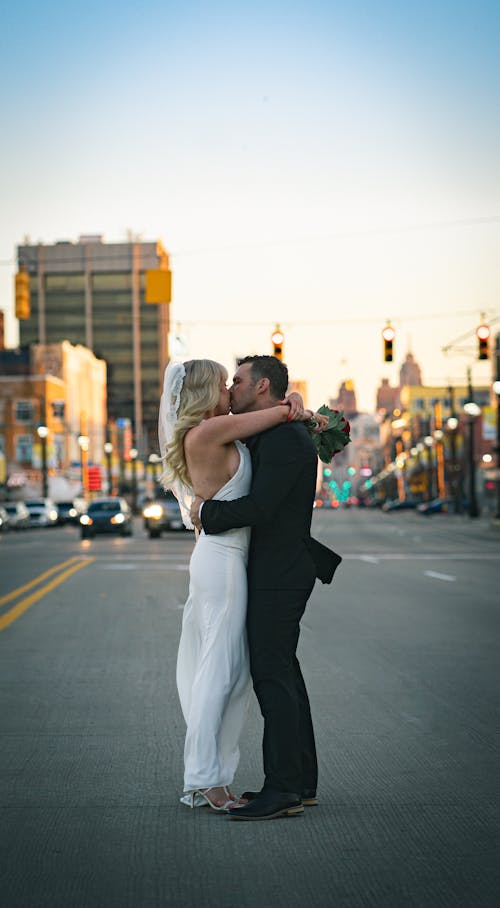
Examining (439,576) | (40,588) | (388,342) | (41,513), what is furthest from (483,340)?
(41,513)

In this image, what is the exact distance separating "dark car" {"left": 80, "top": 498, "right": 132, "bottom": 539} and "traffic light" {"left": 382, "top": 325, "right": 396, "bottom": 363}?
15979 mm

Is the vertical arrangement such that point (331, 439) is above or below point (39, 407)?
below

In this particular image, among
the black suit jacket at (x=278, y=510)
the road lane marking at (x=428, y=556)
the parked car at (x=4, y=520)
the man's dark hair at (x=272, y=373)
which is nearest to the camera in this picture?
the black suit jacket at (x=278, y=510)

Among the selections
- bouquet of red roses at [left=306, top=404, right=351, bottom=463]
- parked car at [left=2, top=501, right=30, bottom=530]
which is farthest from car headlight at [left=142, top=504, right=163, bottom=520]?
bouquet of red roses at [left=306, top=404, right=351, bottom=463]

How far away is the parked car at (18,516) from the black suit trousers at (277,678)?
60.8 meters

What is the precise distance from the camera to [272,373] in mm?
6023

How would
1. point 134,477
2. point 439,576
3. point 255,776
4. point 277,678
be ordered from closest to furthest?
point 277,678 < point 255,776 < point 439,576 < point 134,477

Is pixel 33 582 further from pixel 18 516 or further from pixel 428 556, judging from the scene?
pixel 18 516

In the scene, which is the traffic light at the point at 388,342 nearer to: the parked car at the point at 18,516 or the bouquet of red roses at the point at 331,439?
the bouquet of red roses at the point at 331,439

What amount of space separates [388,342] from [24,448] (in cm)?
7853

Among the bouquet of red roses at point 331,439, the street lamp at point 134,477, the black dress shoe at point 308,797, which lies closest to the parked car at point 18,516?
the street lamp at point 134,477

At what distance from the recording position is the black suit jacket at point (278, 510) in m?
5.68

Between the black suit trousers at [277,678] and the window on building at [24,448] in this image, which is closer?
the black suit trousers at [277,678]

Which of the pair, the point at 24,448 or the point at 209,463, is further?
the point at 24,448
